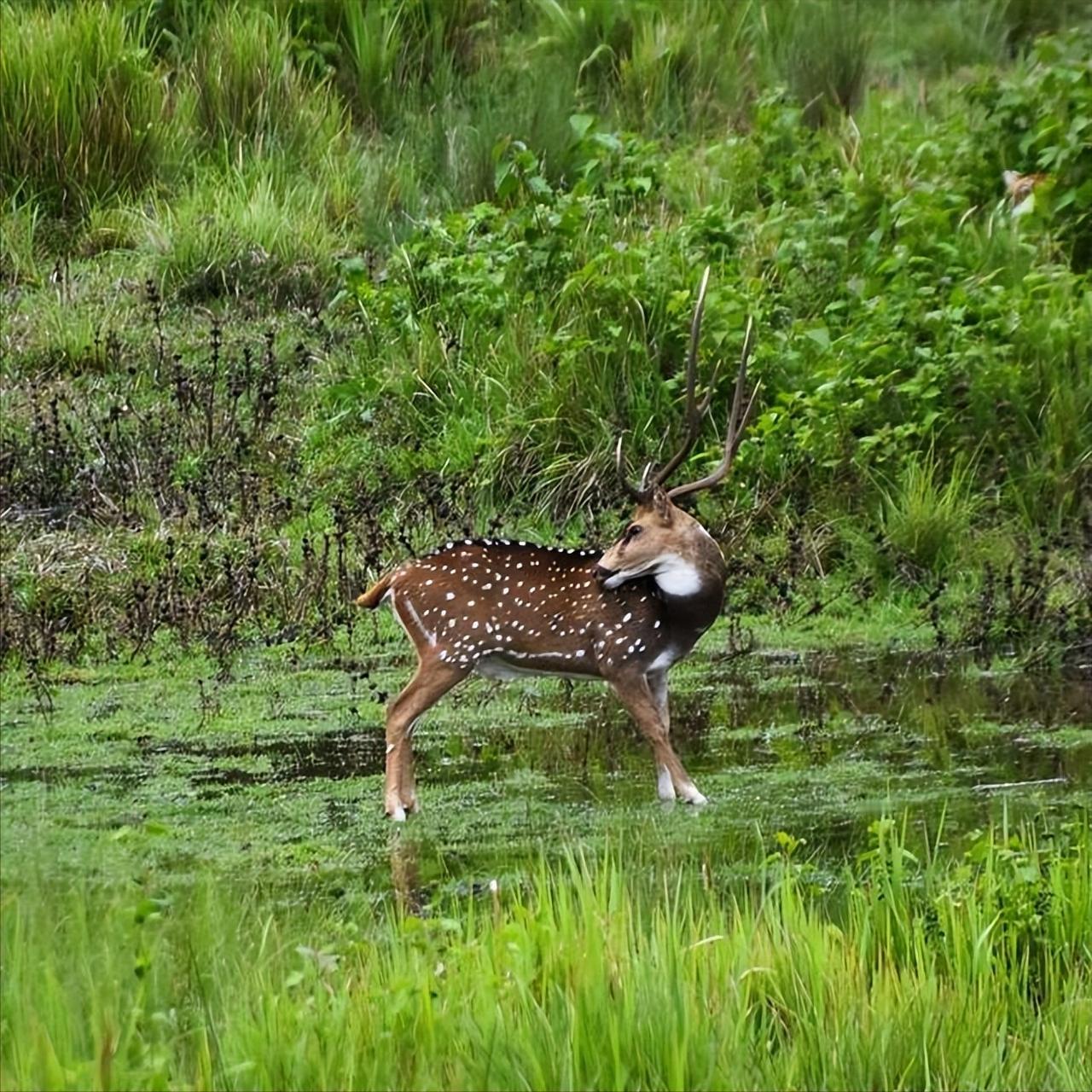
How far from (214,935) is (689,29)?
1273cm

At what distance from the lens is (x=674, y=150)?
16.1 metres

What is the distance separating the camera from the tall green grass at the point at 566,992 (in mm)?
4797

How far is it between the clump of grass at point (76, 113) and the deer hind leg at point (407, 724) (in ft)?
24.1

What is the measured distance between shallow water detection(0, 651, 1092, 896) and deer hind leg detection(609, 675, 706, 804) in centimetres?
9

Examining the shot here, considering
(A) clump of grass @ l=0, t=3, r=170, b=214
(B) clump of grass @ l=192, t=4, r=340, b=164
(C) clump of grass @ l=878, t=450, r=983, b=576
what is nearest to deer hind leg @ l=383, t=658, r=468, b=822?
(C) clump of grass @ l=878, t=450, r=983, b=576

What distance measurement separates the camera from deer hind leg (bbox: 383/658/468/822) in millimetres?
8016

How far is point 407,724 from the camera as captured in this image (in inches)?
324

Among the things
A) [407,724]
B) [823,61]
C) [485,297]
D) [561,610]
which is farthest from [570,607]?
[823,61]

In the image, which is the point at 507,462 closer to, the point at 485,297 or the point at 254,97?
the point at 485,297

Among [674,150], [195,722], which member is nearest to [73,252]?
[674,150]

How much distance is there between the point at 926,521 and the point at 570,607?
3172 millimetres

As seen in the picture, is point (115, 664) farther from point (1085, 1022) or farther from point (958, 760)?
point (1085, 1022)

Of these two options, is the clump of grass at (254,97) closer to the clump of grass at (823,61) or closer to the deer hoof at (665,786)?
the clump of grass at (823,61)

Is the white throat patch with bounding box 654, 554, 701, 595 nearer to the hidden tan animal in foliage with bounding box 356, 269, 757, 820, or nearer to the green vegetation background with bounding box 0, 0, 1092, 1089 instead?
the hidden tan animal in foliage with bounding box 356, 269, 757, 820
